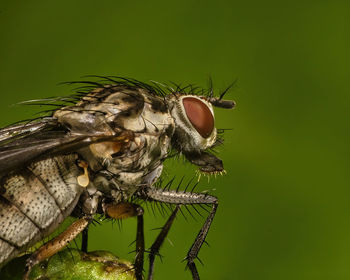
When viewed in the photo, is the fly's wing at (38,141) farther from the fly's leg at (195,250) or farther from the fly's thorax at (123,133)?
the fly's leg at (195,250)

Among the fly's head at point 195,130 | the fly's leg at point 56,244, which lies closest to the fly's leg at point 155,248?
the fly's head at point 195,130

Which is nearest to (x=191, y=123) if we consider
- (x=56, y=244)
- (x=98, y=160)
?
(x=98, y=160)

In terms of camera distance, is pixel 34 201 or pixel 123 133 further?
pixel 123 133

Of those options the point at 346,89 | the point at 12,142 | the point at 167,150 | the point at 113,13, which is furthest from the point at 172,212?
the point at 113,13

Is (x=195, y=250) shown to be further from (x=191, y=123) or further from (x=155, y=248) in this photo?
(x=191, y=123)

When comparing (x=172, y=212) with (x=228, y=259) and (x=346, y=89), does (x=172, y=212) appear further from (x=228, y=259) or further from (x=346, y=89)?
(x=346, y=89)

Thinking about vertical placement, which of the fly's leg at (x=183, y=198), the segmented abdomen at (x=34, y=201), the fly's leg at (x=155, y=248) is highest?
the segmented abdomen at (x=34, y=201)

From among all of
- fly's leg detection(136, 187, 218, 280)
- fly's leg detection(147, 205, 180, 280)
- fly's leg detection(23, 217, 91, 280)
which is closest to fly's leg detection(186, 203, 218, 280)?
fly's leg detection(136, 187, 218, 280)
